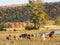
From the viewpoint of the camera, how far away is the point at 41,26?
9769cm

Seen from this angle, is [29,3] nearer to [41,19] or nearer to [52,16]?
[41,19]

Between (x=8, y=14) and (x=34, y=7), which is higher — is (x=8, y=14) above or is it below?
below

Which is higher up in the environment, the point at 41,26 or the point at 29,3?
the point at 29,3

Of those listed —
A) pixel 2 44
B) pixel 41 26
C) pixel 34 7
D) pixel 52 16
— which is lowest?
pixel 52 16

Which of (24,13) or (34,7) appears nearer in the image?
(34,7)

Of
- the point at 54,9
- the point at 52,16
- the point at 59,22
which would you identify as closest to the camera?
the point at 59,22

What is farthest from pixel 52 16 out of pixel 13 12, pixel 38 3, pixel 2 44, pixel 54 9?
pixel 2 44

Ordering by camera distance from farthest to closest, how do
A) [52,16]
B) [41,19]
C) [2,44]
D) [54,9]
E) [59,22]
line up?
1. [54,9]
2. [52,16]
3. [59,22]
4. [41,19]
5. [2,44]

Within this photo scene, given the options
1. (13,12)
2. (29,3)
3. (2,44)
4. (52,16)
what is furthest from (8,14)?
(2,44)

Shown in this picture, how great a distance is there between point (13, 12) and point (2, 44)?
572 ft

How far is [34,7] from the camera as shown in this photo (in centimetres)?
9725

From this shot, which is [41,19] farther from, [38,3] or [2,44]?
[2,44]

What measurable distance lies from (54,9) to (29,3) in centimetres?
9896

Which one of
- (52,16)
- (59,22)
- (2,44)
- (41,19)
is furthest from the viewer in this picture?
(52,16)
